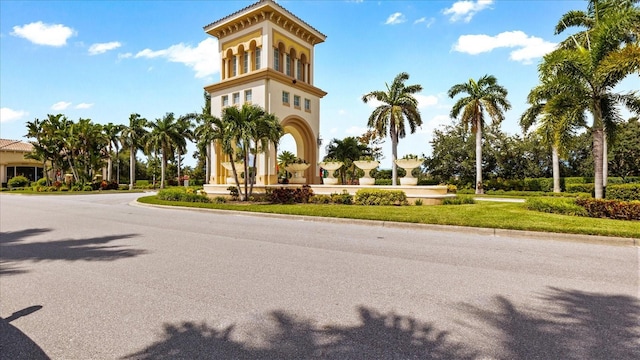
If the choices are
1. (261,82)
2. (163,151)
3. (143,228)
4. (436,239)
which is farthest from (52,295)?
(163,151)

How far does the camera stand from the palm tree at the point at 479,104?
96.5ft

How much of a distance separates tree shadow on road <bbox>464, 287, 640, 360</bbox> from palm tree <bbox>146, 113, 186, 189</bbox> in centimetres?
4684

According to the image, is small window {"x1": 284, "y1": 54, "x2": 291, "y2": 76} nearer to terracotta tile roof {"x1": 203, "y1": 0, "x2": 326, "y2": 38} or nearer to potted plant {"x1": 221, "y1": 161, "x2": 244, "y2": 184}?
terracotta tile roof {"x1": 203, "y1": 0, "x2": 326, "y2": 38}

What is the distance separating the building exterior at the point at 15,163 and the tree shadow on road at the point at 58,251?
60.2 metres

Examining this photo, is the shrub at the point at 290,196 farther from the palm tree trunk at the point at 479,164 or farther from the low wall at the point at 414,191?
the palm tree trunk at the point at 479,164

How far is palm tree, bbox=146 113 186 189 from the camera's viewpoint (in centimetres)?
4541

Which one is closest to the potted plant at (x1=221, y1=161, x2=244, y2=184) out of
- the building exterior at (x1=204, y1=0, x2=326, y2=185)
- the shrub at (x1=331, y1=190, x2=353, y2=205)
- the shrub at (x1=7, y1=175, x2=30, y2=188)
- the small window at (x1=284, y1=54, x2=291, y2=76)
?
the building exterior at (x1=204, y1=0, x2=326, y2=185)

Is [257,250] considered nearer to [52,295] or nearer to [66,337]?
[52,295]

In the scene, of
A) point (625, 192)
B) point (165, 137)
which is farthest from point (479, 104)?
point (165, 137)

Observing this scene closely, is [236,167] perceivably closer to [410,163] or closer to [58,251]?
[410,163]

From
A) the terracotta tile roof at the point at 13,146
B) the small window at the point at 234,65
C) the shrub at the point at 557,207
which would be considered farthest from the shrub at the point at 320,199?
the terracotta tile roof at the point at 13,146

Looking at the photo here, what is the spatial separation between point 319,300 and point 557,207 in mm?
11573

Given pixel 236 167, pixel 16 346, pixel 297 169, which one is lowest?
pixel 16 346

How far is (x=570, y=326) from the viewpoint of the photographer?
3.50 metres
